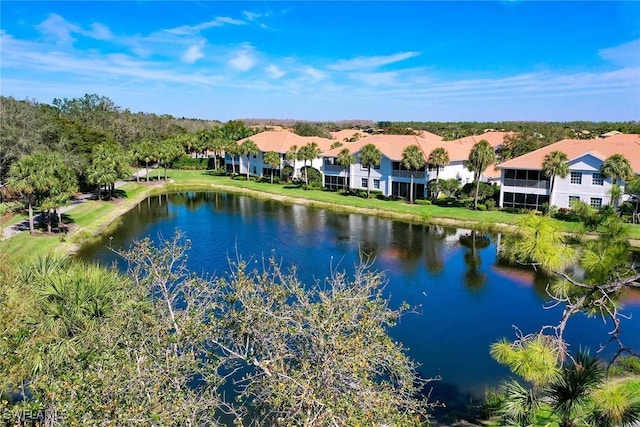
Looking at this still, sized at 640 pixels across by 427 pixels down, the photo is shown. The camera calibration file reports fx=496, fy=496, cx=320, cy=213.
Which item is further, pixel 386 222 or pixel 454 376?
pixel 386 222

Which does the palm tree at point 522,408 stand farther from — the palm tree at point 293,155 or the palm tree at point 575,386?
Answer: the palm tree at point 293,155

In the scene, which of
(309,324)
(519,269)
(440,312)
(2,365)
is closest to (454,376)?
(440,312)

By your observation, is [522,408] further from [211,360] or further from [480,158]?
[480,158]

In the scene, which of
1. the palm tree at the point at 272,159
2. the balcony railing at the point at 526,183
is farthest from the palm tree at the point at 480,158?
the palm tree at the point at 272,159

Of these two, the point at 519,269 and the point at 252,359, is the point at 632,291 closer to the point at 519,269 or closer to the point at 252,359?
the point at 519,269

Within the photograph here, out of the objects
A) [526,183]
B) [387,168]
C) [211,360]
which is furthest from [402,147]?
[211,360]

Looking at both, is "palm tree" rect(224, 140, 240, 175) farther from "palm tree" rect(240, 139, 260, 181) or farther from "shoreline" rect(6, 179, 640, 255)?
"shoreline" rect(6, 179, 640, 255)
